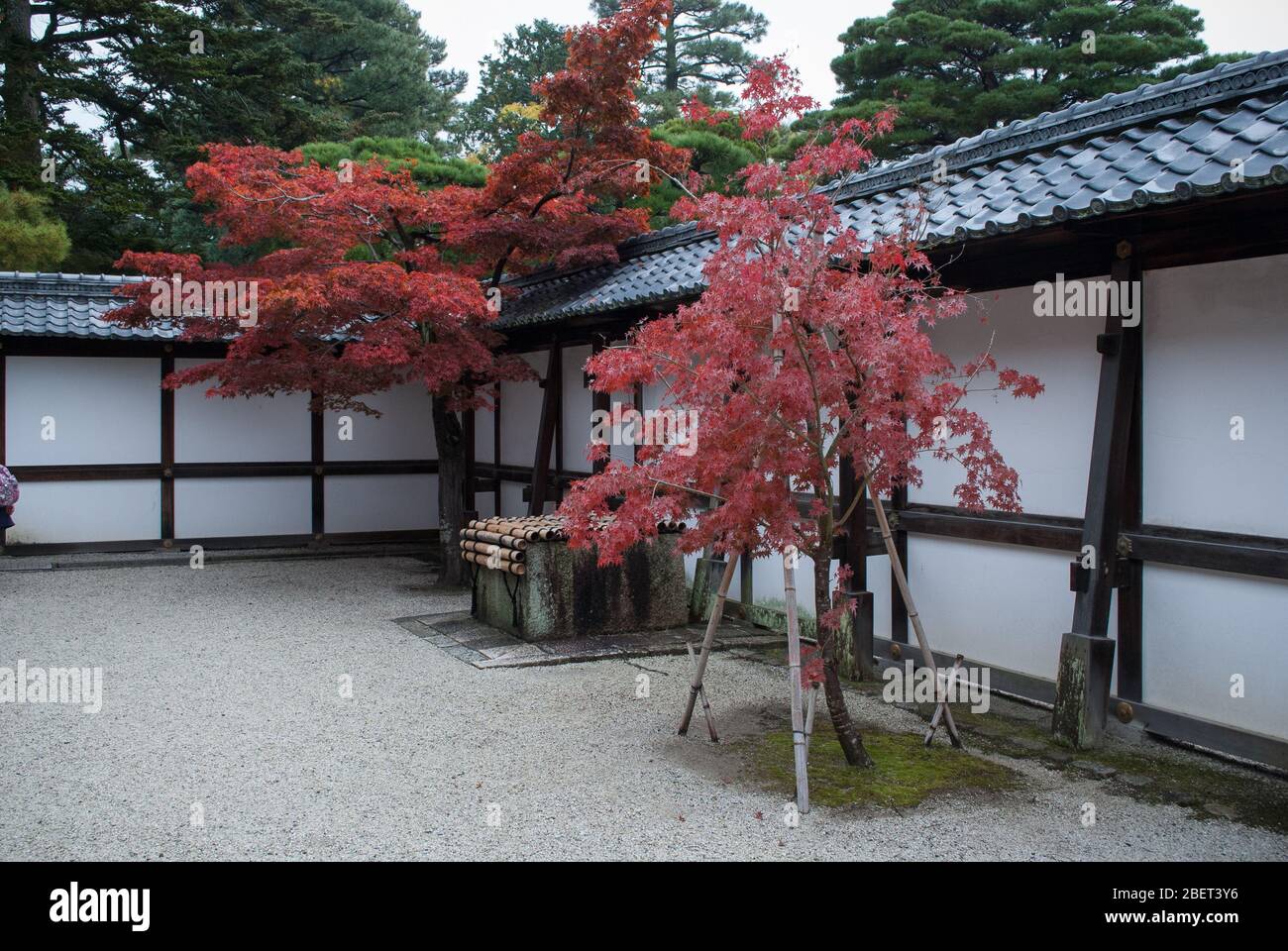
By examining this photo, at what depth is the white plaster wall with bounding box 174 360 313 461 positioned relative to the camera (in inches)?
Result: 557

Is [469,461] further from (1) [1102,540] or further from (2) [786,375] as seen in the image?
(2) [786,375]

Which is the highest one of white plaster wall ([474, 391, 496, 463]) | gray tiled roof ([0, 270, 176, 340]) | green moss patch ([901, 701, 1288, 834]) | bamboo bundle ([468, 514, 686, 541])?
gray tiled roof ([0, 270, 176, 340])

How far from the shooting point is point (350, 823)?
4.79 m

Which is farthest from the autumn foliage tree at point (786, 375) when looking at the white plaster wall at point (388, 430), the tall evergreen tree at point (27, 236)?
the tall evergreen tree at point (27, 236)

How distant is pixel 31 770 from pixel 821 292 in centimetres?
480

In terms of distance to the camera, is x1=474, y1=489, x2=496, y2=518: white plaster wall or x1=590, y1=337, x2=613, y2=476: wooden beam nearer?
x1=590, y1=337, x2=613, y2=476: wooden beam

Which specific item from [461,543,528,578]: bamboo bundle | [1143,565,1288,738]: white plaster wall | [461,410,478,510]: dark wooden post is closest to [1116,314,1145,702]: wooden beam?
[1143,565,1288,738]: white plaster wall

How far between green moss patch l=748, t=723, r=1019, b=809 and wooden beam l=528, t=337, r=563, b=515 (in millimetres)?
6124

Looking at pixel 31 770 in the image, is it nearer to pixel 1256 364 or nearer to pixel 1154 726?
pixel 1154 726

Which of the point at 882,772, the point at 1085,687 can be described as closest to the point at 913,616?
the point at 882,772

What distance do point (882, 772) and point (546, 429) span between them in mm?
7069

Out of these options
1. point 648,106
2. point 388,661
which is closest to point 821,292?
point 388,661

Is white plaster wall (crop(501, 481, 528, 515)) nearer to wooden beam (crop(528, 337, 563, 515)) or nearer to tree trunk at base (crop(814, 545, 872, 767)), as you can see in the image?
wooden beam (crop(528, 337, 563, 515))

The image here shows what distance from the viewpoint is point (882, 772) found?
5.49 metres
